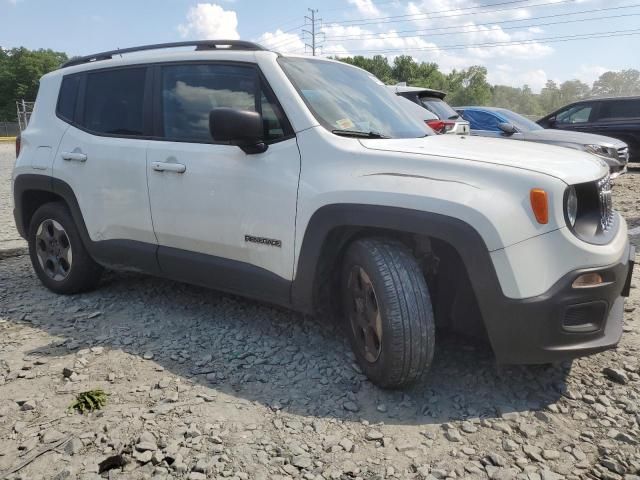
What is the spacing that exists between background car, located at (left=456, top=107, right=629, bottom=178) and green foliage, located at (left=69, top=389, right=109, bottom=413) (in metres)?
7.21

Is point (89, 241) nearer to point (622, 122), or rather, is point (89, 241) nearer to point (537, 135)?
point (537, 135)

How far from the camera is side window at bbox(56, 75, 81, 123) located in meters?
4.14

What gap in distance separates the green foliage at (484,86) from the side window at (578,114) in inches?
2017

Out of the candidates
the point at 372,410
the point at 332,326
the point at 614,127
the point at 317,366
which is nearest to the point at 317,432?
the point at 372,410

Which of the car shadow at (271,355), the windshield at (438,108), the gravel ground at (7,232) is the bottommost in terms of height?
the gravel ground at (7,232)

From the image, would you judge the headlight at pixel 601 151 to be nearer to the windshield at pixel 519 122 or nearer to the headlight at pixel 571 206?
the windshield at pixel 519 122

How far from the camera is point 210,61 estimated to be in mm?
3443

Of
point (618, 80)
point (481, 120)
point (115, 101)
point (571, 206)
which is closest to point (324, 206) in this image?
point (571, 206)

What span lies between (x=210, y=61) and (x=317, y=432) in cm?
234

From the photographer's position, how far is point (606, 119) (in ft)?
40.4

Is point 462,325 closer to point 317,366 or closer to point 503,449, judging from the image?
point 503,449

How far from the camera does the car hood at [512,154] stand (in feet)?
8.15

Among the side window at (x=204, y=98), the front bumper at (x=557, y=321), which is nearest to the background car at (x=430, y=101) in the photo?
the side window at (x=204, y=98)

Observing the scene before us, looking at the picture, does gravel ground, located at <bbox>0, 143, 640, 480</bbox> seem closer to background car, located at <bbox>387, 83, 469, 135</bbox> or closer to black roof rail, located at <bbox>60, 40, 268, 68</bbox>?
black roof rail, located at <bbox>60, 40, 268, 68</bbox>
